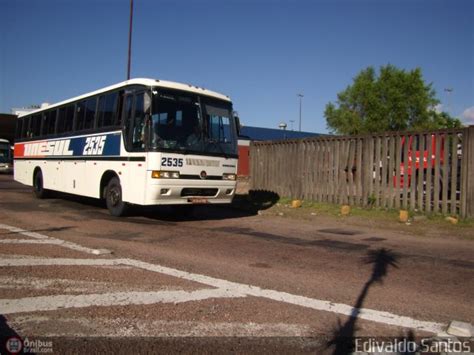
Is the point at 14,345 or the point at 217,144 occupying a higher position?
the point at 217,144

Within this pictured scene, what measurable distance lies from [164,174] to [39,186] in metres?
8.17

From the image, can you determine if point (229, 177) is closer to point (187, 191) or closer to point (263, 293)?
point (187, 191)

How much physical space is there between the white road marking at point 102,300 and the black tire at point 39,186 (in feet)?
40.2

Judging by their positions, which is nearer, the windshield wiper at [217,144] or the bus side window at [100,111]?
the windshield wiper at [217,144]

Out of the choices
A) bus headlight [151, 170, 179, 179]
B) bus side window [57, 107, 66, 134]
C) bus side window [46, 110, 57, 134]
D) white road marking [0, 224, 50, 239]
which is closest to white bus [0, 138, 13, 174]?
bus side window [46, 110, 57, 134]

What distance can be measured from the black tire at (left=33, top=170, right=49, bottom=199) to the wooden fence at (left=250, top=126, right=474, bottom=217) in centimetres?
784

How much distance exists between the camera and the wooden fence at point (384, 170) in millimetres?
10773

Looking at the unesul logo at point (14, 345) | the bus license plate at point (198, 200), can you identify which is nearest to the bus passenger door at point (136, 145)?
the bus license plate at point (198, 200)

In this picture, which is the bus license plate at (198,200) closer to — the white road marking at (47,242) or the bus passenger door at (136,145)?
the bus passenger door at (136,145)

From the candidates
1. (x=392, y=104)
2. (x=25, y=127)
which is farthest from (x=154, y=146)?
(x=392, y=104)

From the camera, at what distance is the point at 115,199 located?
11430 mm

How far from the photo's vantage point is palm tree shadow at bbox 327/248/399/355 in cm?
370

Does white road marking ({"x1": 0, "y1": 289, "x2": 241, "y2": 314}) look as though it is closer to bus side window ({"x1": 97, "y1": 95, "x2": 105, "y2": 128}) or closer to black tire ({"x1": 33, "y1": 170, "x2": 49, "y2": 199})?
bus side window ({"x1": 97, "y1": 95, "x2": 105, "y2": 128})

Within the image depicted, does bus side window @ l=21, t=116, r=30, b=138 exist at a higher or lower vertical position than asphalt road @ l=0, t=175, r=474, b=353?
higher
